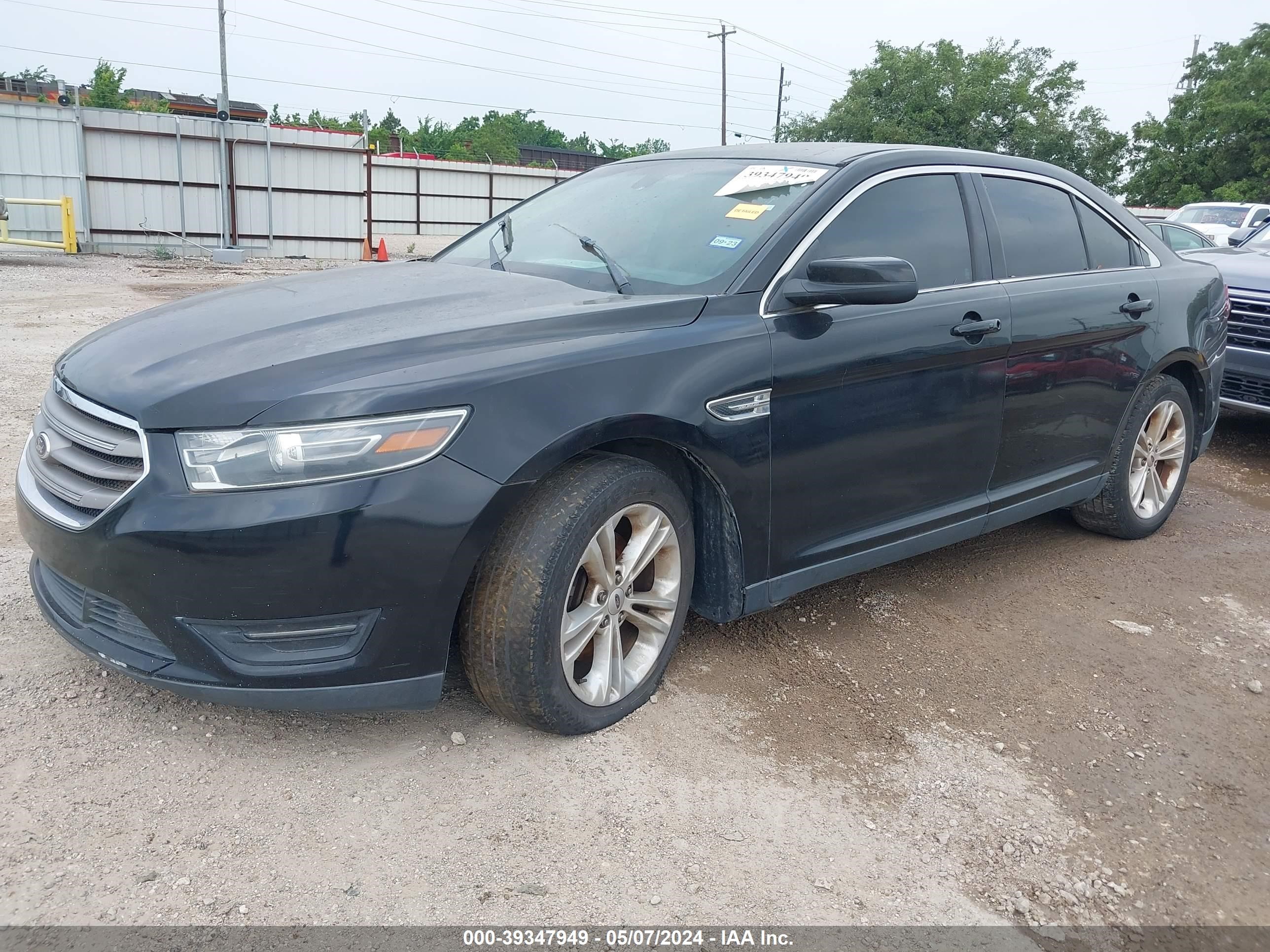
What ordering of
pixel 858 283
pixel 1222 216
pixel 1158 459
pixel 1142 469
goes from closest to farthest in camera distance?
pixel 858 283 → pixel 1142 469 → pixel 1158 459 → pixel 1222 216

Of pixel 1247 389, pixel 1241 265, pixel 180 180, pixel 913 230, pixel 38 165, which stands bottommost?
pixel 1247 389

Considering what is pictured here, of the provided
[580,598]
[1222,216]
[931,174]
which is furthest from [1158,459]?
[1222,216]

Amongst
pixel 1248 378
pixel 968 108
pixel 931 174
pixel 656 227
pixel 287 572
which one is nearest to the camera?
pixel 287 572

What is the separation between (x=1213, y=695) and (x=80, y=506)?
345cm

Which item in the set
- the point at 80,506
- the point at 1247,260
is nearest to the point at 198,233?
the point at 1247,260

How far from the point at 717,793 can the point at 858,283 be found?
1.51 metres

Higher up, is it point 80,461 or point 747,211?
point 747,211

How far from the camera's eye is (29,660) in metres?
3.04

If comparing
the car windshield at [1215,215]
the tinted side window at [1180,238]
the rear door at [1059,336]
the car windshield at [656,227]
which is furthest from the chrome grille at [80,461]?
the car windshield at [1215,215]

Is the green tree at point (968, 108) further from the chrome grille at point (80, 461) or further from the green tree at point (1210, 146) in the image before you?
the chrome grille at point (80, 461)

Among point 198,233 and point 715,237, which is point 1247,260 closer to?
point 715,237

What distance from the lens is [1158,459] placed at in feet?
16.2

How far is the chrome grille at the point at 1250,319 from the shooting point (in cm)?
679

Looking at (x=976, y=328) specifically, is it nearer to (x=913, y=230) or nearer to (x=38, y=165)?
(x=913, y=230)
